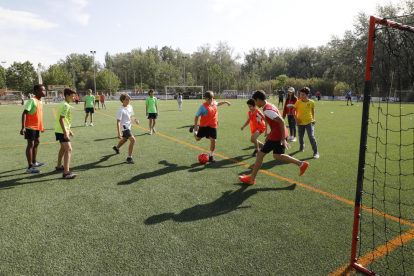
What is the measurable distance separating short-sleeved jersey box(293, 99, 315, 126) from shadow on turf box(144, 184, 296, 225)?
3.24 meters

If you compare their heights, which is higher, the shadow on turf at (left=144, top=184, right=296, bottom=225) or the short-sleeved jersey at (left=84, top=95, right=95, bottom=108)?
the short-sleeved jersey at (left=84, top=95, right=95, bottom=108)

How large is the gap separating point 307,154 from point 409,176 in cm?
259

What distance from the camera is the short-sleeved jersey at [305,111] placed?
25.1ft

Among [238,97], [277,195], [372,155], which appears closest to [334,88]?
[238,97]

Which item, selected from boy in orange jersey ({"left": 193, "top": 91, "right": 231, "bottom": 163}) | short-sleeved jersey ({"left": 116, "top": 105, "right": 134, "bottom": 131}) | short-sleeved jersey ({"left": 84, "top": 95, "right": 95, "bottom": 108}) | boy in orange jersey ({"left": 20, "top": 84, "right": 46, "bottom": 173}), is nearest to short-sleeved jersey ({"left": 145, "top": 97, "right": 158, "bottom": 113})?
short-sleeved jersey ({"left": 116, "top": 105, "right": 134, "bottom": 131})

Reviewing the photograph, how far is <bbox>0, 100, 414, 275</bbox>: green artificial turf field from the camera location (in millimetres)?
2994

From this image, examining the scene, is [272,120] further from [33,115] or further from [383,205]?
[33,115]

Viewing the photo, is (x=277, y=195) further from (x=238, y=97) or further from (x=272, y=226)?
(x=238, y=97)

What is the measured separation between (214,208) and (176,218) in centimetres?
68

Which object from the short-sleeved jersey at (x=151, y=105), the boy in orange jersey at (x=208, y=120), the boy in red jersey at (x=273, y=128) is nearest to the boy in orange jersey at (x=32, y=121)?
the boy in orange jersey at (x=208, y=120)

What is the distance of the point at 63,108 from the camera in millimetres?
5656

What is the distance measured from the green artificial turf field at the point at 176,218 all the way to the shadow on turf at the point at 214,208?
0.02m

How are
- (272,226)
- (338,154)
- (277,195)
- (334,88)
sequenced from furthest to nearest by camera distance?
(334,88)
(338,154)
(277,195)
(272,226)

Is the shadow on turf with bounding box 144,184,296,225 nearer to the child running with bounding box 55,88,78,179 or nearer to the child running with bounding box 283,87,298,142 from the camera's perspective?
the child running with bounding box 55,88,78,179
